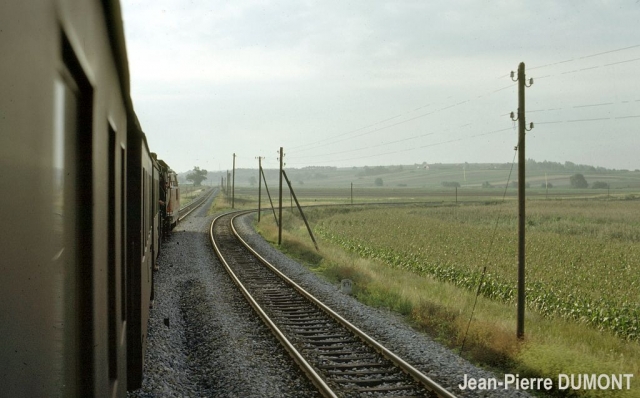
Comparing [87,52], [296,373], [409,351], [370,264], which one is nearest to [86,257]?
[87,52]

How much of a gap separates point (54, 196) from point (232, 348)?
325 inches

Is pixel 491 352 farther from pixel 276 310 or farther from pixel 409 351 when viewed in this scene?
pixel 276 310

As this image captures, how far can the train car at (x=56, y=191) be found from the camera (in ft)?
4.34

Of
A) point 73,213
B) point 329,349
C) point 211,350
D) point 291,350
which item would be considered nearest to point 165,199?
point 211,350

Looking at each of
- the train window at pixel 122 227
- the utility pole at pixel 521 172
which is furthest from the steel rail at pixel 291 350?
the utility pole at pixel 521 172

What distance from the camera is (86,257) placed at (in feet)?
8.04

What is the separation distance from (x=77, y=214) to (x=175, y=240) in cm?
2543

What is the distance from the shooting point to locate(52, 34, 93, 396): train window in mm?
1920

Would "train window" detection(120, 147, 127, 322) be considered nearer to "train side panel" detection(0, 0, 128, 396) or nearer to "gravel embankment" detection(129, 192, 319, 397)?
"train side panel" detection(0, 0, 128, 396)

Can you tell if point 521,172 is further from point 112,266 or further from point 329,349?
point 112,266

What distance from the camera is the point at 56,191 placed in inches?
73.6

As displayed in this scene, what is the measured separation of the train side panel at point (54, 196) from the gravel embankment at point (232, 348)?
5.29m

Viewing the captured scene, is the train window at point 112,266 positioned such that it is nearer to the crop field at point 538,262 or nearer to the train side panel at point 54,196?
the train side panel at point 54,196

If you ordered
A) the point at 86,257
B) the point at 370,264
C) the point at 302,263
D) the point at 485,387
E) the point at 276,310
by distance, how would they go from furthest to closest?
the point at 302,263 → the point at 370,264 → the point at 276,310 → the point at 485,387 → the point at 86,257
